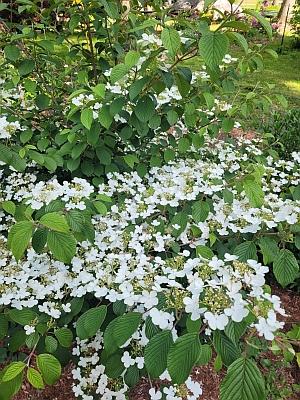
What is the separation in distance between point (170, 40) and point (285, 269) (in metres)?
0.81

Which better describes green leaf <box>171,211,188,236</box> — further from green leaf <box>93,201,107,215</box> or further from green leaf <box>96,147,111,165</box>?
green leaf <box>96,147,111,165</box>

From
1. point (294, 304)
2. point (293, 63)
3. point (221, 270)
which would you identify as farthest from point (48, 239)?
point (293, 63)

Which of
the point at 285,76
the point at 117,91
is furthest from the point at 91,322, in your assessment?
the point at 285,76

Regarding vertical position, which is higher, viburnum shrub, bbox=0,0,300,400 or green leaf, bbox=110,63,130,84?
green leaf, bbox=110,63,130,84

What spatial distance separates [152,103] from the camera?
1.71 m

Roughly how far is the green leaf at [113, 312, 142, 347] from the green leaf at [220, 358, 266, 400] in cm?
29

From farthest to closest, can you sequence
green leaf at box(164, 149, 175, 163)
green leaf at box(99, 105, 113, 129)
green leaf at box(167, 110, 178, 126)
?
1. green leaf at box(164, 149, 175, 163)
2. green leaf at box(167, 110, 178, 126)
3. green leaf at box(99, 105, 113, 129)

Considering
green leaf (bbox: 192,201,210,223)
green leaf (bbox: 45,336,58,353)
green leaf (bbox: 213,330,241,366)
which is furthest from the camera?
green leaf (bbox: 192,201,210,223)

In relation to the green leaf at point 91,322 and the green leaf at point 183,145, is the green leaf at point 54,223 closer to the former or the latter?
the green leaf at point 91,322

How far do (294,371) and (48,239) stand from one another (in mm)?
1526

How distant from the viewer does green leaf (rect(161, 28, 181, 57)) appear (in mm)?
1356

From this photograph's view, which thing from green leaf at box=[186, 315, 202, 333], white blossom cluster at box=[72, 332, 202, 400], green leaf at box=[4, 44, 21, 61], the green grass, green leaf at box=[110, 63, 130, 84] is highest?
green leaf at box=[110, 63, 130, 84]

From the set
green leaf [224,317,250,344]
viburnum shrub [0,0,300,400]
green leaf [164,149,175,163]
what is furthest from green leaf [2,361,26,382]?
green leaf [164,149,175,163]

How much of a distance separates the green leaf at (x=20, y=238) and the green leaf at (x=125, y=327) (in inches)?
12.0
